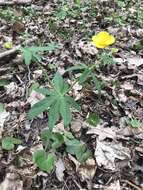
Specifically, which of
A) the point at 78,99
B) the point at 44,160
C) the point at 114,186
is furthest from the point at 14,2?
the point at 114,186

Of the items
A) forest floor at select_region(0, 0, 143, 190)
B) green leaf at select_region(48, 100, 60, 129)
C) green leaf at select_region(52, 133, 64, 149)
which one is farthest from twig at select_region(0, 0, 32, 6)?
green leaf at select_region(48, 100, 60, 129)

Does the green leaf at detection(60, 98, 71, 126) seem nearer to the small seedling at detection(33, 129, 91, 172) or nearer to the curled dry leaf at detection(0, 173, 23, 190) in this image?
the small seedling at detection(33, 129, 91, 172)

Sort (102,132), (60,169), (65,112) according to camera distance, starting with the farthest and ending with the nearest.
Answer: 1. (102,132)
2. (60,169)
3. (65,112)

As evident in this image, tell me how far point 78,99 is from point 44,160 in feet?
2.70

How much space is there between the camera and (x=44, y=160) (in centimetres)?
246

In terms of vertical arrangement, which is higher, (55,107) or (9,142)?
(55,107)

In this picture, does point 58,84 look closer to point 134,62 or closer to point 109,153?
point 109,153

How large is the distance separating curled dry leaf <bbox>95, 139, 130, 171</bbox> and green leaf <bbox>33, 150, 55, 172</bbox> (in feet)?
1.09

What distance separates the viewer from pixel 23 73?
3.55 metres

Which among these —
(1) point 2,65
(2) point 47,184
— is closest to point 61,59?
(1) point 2,65

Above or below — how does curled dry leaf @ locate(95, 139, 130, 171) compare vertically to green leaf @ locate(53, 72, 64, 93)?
below

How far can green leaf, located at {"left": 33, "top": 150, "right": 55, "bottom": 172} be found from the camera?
8.05ft

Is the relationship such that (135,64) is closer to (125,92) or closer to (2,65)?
(125,92)

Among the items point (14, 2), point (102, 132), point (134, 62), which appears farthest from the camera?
point (14, 2)
